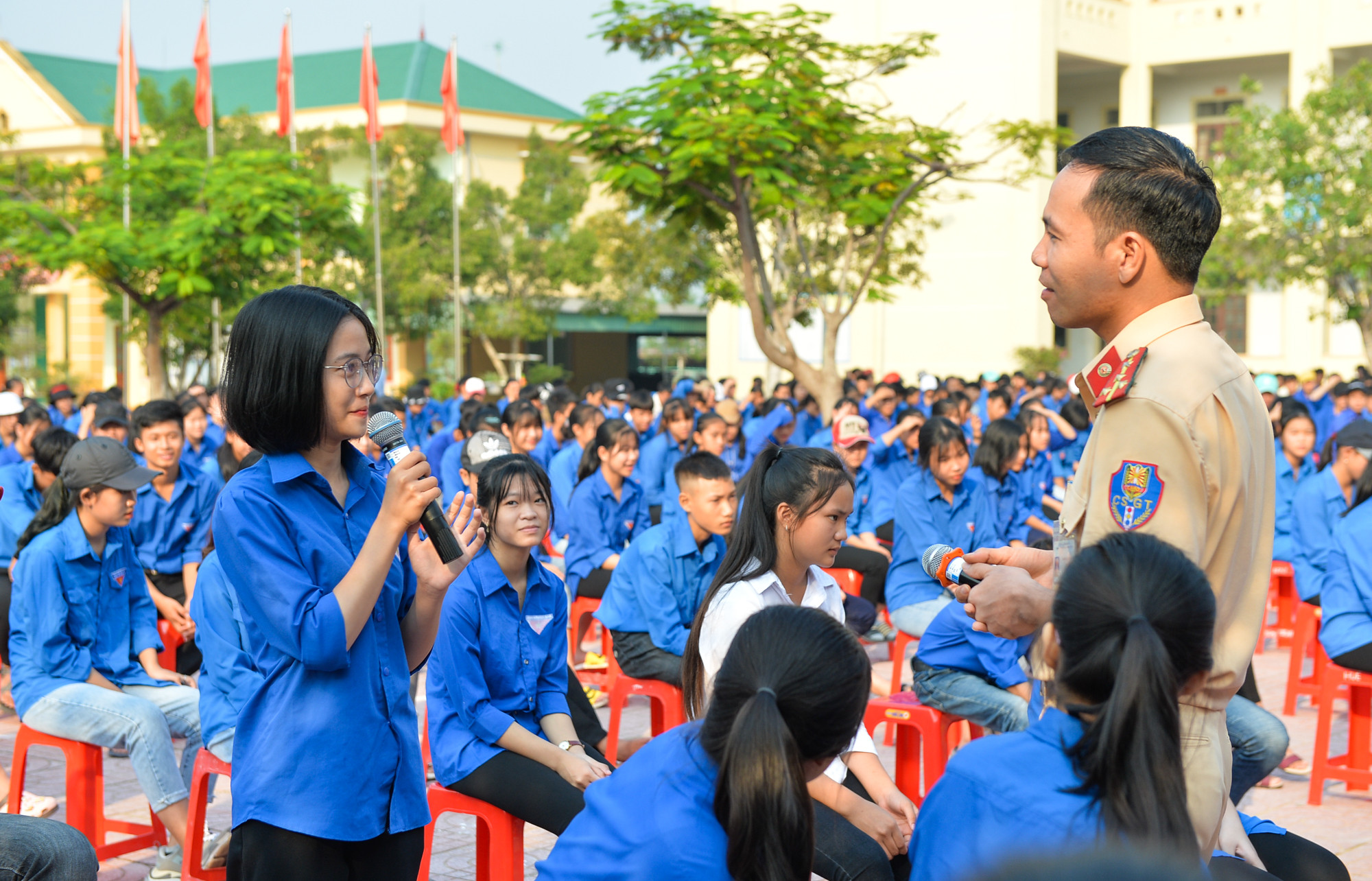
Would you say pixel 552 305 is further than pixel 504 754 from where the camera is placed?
Yes

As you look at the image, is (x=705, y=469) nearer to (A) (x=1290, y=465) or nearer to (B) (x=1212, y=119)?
(A) (x=1290, y=465)

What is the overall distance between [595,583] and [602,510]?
1.54ft

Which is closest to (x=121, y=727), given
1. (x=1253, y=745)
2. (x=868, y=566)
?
(x=1253, y=745)

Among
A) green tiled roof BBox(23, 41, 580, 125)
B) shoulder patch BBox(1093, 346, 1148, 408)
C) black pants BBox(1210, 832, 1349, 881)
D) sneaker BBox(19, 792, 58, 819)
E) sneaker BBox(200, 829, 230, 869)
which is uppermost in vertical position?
green tiled roof BBox(23, 41, 580, 125)

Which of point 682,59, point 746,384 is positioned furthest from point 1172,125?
point 682,59

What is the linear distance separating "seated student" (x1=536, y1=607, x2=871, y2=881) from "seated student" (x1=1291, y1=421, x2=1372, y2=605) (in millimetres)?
4844

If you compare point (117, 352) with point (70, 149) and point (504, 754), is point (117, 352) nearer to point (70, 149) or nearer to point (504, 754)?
point (70, 149)

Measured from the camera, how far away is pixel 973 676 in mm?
4113

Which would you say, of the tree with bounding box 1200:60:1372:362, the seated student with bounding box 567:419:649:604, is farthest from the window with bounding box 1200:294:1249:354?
the seated student with bounding box 567:419:649:604

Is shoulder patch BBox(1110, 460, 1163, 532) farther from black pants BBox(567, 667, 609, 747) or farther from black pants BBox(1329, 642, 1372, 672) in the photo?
black pants BBox(1329, 642, 1372, 672)

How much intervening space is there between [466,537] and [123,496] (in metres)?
2.49

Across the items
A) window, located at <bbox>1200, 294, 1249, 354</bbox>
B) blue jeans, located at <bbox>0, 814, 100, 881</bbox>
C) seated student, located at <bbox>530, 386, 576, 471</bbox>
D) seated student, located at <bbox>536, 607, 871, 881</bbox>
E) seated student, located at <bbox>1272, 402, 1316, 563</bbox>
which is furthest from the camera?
window, located at <bbox>1200, 294, 1249, 354</bbox>

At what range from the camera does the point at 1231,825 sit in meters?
2.29

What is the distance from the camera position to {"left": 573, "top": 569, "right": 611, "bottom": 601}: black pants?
6.46 meters
